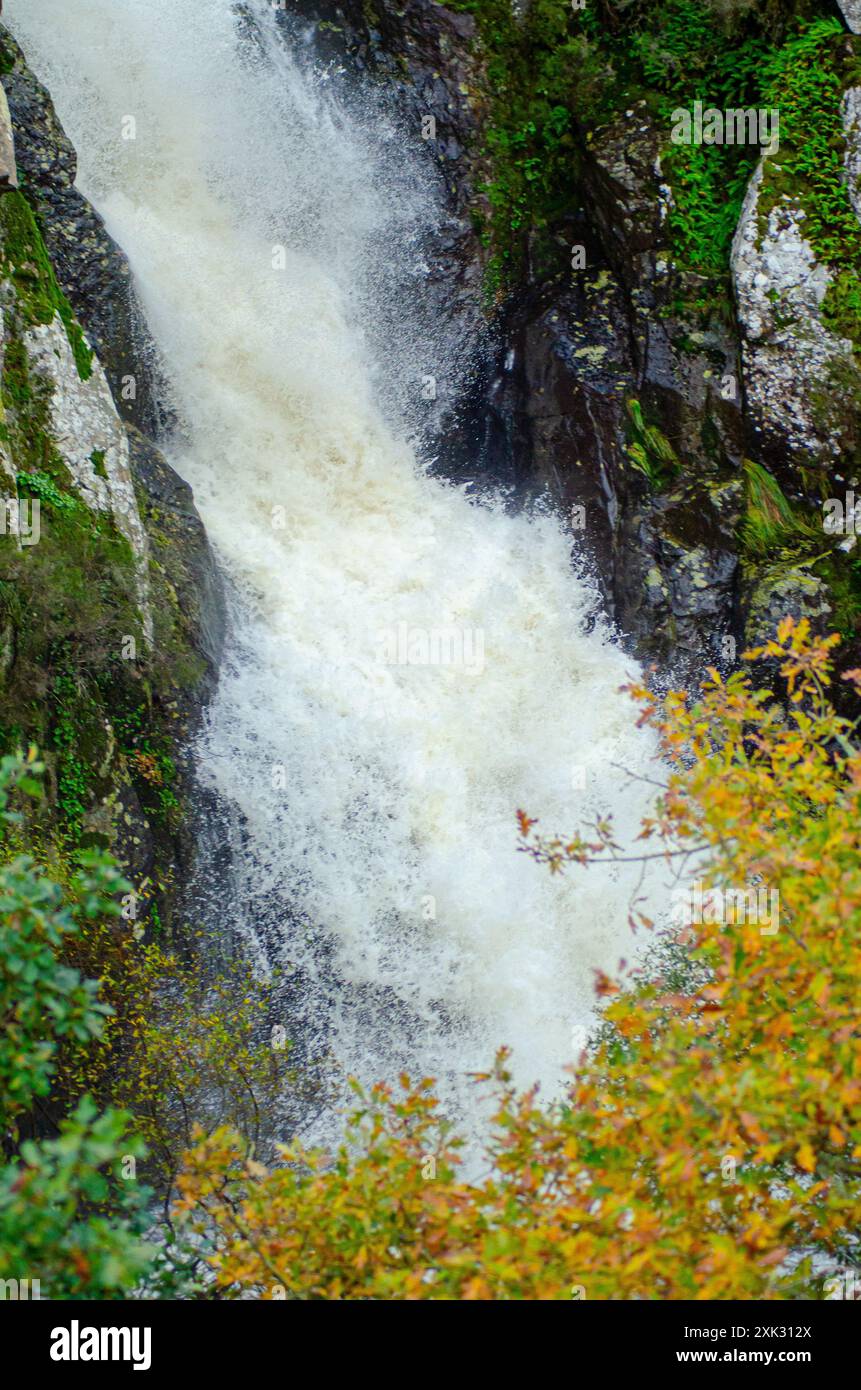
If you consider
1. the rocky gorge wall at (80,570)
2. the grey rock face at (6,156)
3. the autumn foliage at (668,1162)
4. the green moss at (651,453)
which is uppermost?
the grey rock face at (6,156)

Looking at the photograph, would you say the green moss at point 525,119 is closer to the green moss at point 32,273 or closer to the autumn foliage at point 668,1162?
the green moss at point 32,273

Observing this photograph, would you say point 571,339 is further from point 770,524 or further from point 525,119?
point 770,524

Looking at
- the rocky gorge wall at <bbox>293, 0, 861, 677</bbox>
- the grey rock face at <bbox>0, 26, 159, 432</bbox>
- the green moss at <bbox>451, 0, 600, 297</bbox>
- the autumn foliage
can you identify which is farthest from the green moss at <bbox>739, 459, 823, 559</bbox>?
the grey rock face at <bbox>0, 26, 159, 432</bbox>

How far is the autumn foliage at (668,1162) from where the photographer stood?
4.56 m

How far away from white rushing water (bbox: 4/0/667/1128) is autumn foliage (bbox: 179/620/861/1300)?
168 inches

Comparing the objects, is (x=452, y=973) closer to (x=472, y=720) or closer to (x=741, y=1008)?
(x=472, y=720)

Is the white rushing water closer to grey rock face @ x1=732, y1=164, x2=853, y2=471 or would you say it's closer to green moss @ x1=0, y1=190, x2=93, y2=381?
green moss @ x1=0, y1=190, x2=93, y2=381

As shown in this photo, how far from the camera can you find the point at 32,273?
32.7 feet

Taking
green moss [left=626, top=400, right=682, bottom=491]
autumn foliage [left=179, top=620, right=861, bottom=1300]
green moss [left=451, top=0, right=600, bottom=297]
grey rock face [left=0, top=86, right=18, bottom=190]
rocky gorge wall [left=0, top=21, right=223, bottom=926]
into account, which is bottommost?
autumn foliage [left=179, top=620, right=861, bottom=1300]

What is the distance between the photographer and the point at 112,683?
9672mm

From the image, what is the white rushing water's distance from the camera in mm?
10242

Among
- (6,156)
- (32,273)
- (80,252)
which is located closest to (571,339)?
(80,252)

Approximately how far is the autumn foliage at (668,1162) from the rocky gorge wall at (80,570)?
4.21 meters

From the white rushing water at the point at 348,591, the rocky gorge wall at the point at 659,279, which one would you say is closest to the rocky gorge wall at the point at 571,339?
the rocky gorge wall at the point at 659,279
